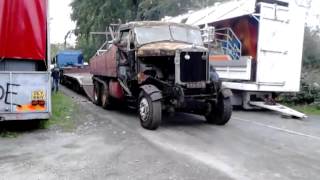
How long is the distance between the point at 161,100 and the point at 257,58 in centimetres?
489

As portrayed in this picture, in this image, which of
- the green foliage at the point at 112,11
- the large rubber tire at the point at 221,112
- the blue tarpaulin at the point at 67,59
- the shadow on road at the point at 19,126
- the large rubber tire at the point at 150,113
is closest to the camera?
the shadow on road at the point at 19,126

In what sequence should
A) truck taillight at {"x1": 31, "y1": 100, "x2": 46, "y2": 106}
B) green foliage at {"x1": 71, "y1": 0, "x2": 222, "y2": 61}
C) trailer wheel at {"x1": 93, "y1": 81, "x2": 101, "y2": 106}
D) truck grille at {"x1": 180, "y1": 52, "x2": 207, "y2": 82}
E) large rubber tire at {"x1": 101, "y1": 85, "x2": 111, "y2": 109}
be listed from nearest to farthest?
truck taillight at {"x1": 31, "y1": 100, "x2": 46, "y2": 106}, truck grille at {"x1": 180, "y1": 52, "x2": 207, "y2": 82}, large rubber tire at {"x1": 101, "y1": 85, "x2": 111, "y2": 109}, trailer wheel at {"x1": 93, "y1": 81, "x2": 101, "y2": 106}, green foliage at {"x1": 71, "y1": 0, "x2": 222, "y2": 61}

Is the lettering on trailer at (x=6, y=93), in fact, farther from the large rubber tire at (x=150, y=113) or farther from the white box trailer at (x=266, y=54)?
the white box trailer at (x=266, y=54)

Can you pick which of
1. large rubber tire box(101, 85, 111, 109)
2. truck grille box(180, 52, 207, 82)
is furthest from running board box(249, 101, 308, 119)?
large rubber tire box(101, 85, 111, 109)

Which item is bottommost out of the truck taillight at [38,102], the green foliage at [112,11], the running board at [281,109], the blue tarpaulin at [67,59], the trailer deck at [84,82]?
the running board at [281,109]

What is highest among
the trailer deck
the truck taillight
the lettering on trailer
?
the lettering on trailer

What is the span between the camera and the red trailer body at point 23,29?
386 inches

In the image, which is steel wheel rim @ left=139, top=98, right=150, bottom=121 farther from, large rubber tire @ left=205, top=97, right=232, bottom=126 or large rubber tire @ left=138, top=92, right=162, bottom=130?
large rubber tire @ left=205, top=97, right=232, bottom=126

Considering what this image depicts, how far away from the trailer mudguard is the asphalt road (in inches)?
29.4

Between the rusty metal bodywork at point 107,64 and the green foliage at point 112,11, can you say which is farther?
the green foliage at point 112,11

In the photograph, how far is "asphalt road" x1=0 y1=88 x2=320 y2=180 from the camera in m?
6.80

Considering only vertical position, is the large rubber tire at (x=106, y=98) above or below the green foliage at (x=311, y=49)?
below

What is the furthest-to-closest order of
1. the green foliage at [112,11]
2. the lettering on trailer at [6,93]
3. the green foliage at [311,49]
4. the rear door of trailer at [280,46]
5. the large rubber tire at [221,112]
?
the green foliage at [112,11] < the green foliage at [311,49] < the rear door of trailer at [280,46] < the large rubber tire at [221,112] < the lettering on trailer at [6,93]

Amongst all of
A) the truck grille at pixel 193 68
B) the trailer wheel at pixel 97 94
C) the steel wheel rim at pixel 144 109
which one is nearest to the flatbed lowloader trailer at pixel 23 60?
the steel wheel rim at pixel 144 109
